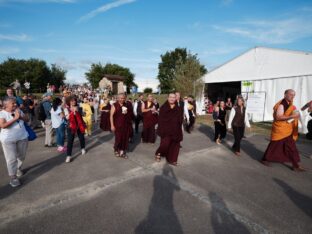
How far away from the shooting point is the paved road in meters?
2.88

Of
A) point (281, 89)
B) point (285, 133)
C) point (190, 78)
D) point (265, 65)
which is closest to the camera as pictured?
point (285, 133)

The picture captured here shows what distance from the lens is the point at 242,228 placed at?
2.83 meters

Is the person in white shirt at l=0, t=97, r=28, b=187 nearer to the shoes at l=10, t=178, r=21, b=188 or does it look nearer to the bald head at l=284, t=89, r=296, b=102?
the shoes at l=10, t=178, r=21, b=188

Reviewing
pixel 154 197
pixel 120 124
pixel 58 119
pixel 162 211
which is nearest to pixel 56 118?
pixel 58 119

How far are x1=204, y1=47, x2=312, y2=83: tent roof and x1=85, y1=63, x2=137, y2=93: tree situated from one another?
50488 mm

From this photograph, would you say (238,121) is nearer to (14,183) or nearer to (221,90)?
(14,183)

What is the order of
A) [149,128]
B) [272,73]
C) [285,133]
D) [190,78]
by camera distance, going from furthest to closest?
[190,78] < [272,73] < [149,128] < [285,133]

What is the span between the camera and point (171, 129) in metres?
5.35

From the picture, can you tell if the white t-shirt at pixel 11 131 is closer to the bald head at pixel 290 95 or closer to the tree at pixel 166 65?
the bald head at pixel 290 95

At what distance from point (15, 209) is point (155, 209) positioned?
86.2 inches

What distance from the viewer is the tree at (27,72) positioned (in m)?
50.6

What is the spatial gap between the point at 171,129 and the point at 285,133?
9.27ft

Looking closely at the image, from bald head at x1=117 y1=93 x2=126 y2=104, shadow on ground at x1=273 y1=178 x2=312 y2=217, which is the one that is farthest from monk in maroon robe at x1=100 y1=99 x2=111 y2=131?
shadow on ground at x1=273 y1=178 x2=312 y2=217

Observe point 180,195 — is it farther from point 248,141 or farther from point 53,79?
point 53,79
